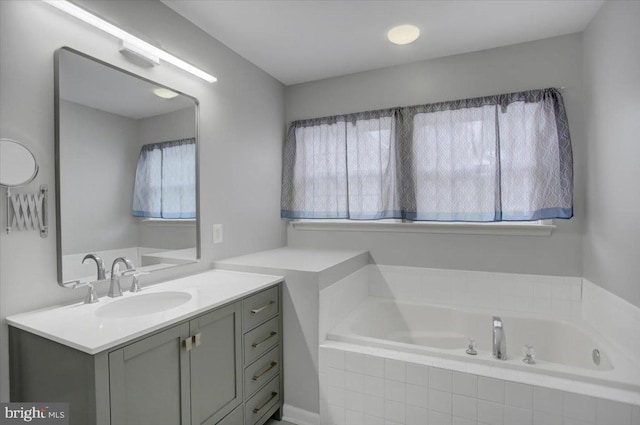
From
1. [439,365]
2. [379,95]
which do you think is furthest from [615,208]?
[379,95]

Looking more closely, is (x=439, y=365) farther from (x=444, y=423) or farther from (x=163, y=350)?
(x=163, y=350)

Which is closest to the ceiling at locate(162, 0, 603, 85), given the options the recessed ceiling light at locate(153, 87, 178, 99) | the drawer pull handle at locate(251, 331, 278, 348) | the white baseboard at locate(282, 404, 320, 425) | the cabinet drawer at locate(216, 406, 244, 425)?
the recessed ceiling light at locate(153, 87, 178, 99)

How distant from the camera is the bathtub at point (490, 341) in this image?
1591mm

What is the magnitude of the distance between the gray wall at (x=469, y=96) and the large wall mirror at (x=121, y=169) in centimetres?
134

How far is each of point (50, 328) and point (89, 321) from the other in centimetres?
12

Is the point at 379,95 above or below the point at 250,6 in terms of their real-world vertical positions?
below

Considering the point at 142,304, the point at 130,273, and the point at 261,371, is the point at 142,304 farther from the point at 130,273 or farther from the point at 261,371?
the point at 261,371

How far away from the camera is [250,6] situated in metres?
1.96

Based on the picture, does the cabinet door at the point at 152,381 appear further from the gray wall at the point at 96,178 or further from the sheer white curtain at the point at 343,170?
the sheer white curtain at the point at 343,170

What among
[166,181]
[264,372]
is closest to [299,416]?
[264,372]

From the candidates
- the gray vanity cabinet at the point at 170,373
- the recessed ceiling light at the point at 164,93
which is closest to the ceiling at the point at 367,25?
the recessed ceiling light at the point at 164,93

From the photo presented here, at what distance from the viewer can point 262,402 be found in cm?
190

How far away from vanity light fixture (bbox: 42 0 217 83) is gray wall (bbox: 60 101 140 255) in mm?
385

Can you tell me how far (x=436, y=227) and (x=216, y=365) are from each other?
191 cm
